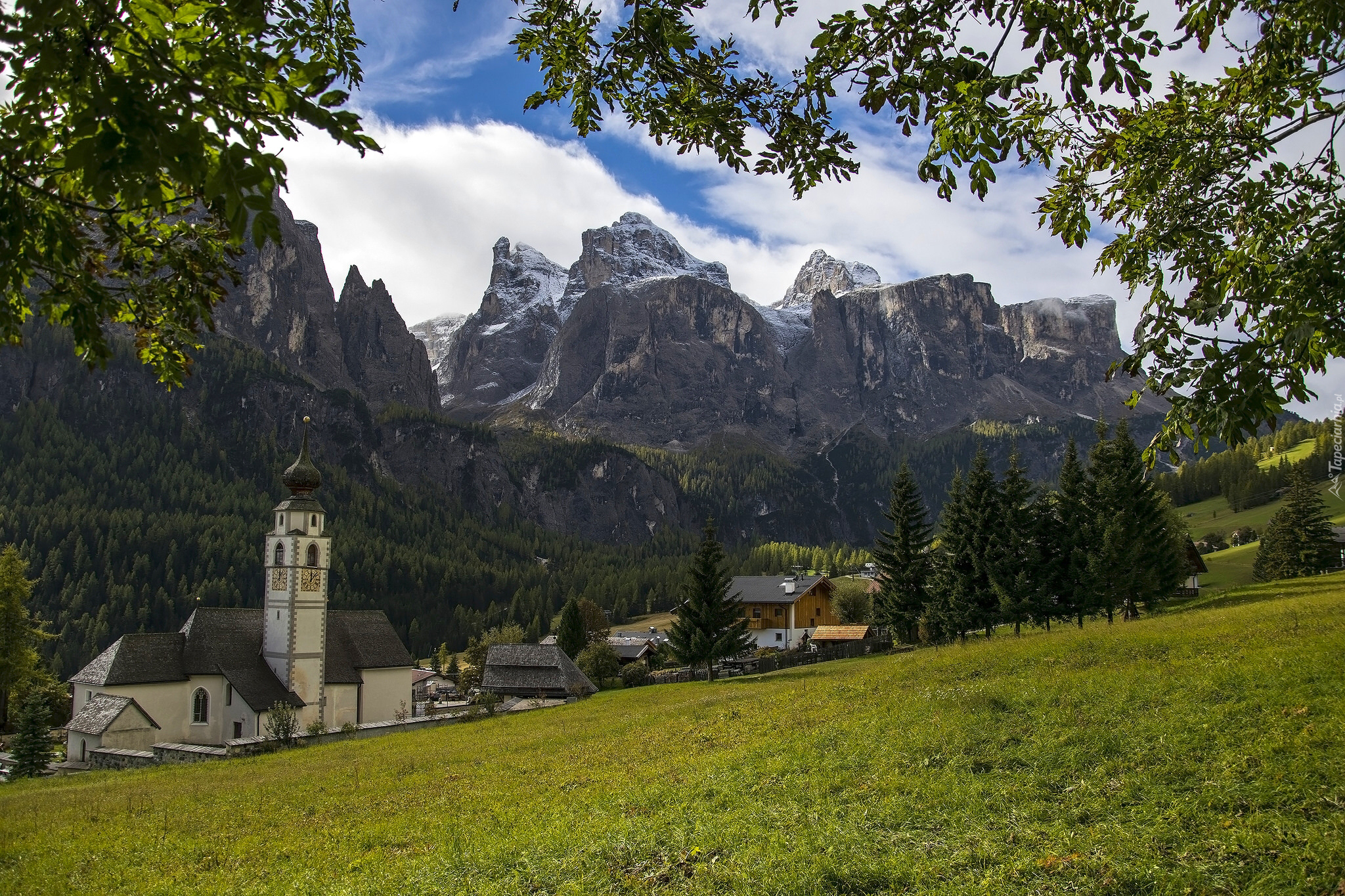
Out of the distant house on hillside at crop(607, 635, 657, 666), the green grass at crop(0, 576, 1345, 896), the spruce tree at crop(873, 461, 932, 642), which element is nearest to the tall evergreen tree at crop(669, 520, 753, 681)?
the spruce tree at crop(873, 461, 932, 642)

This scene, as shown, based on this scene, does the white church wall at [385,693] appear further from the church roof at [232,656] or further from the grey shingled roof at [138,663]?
the grey shingled roof at [138,663]

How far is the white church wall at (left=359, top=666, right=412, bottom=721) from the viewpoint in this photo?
172 feet

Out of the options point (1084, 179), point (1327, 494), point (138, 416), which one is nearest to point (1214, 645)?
point (1084, 179)

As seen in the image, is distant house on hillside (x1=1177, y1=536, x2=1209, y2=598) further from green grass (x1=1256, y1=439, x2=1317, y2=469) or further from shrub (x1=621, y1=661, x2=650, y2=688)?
green grass (x1=1256, y1=439, x2=1317, y2=469)

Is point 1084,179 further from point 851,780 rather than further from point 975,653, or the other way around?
point 975,653

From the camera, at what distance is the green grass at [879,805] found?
8.24 metres

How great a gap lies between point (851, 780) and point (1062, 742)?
302 centimetres

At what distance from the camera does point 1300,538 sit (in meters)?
54.2

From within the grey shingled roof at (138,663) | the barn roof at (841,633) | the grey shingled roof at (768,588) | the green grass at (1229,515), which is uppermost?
the green grass at (1229,515)

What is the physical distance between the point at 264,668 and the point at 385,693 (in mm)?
7641

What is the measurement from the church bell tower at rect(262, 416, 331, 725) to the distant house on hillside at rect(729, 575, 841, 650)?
1609 inches

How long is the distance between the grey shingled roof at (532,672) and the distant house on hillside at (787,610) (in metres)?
28.5

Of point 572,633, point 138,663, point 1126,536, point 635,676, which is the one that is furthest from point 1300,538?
point 138,663

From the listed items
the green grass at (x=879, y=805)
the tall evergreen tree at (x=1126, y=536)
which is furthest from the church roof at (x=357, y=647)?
the tall evergreen tree at (x=1126, y=536)
